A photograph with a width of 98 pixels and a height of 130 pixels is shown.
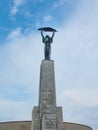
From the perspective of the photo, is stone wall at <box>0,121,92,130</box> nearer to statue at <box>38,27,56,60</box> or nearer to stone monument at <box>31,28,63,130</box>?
stone monument at <box>31,28,63,130</box>

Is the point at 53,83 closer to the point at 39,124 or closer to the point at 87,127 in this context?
the point at 39,124

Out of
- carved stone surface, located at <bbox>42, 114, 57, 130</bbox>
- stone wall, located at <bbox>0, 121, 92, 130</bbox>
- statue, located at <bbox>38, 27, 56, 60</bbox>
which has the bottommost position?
carved stone surface, located at <bbox>42, 114, 57, 130</bbox>

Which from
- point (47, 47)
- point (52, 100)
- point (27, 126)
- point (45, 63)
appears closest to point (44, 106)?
point (52, 100)

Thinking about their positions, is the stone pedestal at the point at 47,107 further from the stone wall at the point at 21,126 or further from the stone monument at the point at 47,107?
the stone wall at the point at 21,126

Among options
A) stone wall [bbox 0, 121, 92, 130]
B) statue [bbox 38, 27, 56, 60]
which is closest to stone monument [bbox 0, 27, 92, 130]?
statue [bbox 38, 27, 56, 60]

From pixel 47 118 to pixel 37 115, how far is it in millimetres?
840

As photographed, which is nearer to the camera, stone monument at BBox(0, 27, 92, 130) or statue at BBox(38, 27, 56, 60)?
stone monument at BBox(0, 27, 92, 130)

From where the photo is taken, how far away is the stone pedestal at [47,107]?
54.6 feet

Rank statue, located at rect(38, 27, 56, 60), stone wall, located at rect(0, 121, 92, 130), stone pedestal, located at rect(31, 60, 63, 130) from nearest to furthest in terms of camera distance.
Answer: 1. stone pedestal, located at rect(31, 60, 63, 130)
2. statue, located at rect(38, 27, 56, 60)
3. stone wall, located at rect(0, 121, 92, 130)

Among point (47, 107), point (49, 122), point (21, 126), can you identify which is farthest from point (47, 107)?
point (21, 126)

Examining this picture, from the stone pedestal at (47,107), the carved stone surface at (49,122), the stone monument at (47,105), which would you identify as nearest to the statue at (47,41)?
the stone monument at (47,105)

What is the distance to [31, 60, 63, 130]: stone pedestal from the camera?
54.6 feet

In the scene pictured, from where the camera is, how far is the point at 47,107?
1711 centimetres

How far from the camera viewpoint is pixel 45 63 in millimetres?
18031
